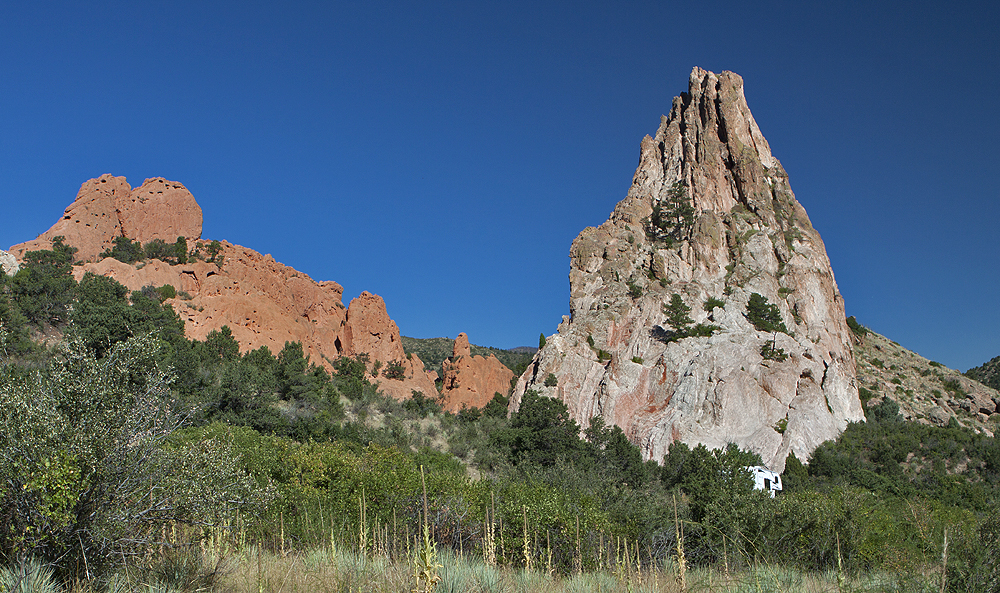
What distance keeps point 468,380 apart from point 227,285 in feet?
63.0

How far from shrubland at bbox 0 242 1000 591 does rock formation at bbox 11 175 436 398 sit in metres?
3.18

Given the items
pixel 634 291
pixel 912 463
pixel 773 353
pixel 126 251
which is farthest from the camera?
pixel 634 291

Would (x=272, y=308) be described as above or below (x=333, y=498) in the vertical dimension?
above

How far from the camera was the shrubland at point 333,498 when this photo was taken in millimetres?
5668

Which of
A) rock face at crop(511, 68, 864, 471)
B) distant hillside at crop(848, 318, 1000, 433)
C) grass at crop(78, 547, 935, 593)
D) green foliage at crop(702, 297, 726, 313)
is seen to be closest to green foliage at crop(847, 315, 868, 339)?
distant hillside at crop(848, 318, 1000, 433)

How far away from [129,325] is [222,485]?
24.8 meters

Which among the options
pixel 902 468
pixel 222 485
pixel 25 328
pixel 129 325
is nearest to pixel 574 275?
pixel 902 468

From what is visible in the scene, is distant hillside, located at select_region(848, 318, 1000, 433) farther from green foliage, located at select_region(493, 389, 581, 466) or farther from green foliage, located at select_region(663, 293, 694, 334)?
green foliage, located at select_region(493, 389, 581, 466)

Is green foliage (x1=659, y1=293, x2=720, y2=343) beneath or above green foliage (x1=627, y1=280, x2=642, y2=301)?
beneath

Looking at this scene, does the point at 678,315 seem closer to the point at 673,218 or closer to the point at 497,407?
the point at 497,407

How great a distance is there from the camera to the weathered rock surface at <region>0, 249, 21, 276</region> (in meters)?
34.1

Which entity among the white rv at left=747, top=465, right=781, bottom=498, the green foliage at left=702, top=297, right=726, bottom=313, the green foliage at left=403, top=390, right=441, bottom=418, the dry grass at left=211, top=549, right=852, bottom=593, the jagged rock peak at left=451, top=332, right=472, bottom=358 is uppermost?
the green foliage at left=702, top=297, right=726, bottom=313

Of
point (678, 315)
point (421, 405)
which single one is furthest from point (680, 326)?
point (421, 405)

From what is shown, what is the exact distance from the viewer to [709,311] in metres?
46.4
